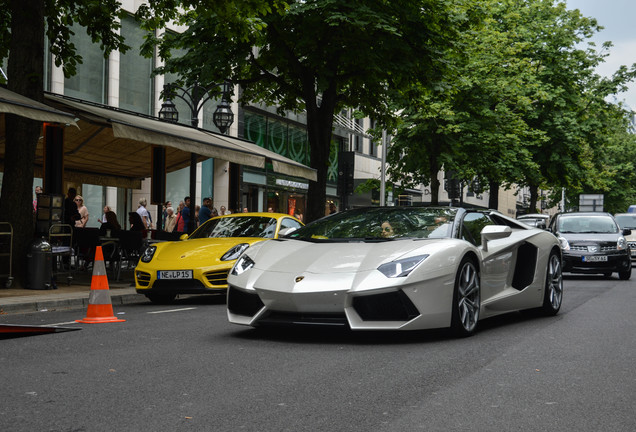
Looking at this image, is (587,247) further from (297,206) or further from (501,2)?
(297,206)

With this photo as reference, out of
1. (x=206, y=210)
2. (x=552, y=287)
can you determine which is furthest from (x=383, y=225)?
(x=206, y=210)

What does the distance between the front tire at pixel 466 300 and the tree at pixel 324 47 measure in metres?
9.25

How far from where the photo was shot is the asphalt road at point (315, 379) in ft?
14.8

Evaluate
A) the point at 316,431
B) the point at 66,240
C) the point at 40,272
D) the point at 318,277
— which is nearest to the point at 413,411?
the point at 316,431

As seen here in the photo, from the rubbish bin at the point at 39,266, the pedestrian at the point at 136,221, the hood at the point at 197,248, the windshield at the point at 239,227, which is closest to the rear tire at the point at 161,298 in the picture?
the hood at the point at 197,248

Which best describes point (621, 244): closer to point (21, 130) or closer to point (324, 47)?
point (324, 47)

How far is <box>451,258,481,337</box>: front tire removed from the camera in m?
7.59

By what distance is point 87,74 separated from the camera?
25.8 metres

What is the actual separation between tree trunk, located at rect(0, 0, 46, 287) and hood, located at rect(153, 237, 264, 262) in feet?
7.98

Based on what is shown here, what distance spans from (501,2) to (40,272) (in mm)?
28952

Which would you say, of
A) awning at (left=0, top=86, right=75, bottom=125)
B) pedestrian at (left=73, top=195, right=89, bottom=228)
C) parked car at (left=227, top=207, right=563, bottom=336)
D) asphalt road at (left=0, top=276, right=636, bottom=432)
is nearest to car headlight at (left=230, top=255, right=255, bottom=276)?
parked car at (left=227, top=207, right=563, bottom=336)

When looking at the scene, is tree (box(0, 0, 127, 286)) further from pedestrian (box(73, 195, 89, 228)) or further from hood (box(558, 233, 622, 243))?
hood (box(558, 233, 622, 243))

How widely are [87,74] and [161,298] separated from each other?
15.0m

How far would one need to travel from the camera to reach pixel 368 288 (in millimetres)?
6996
